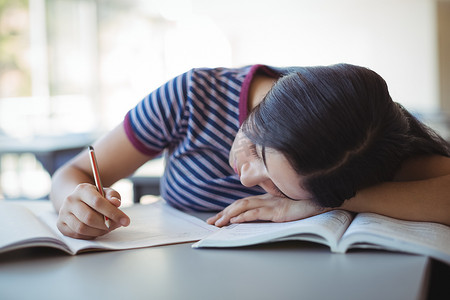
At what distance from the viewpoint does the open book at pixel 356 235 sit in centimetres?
75

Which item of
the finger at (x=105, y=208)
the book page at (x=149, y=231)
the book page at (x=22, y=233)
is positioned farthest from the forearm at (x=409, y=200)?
the book page at (x=22, y=233)

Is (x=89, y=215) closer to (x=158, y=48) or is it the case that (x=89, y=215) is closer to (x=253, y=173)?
(x=253, y=173)

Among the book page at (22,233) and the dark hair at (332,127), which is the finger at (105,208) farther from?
the dark hair at (332,127)

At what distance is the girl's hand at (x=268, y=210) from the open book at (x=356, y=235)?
49 millimetres

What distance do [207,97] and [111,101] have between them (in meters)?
5.44

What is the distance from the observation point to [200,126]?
1.20 metres

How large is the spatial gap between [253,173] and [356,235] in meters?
0.22

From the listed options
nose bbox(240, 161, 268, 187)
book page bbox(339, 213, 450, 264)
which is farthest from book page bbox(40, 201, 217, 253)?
book page bbox(339, 213, 450, 264)

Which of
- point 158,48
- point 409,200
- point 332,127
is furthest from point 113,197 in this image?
point 158,48

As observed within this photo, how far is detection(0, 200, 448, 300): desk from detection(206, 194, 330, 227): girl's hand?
0.12m

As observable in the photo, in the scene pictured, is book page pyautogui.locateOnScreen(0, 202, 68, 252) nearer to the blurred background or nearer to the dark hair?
the dark hair

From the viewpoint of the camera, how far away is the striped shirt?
118cm

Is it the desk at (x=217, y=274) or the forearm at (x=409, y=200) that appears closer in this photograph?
the desk at (x=217, y=274)

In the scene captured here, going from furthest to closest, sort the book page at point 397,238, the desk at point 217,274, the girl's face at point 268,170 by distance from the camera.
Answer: the girl's face at point 268,170 → the book page at point 397,238 → the desk at point 217,274
